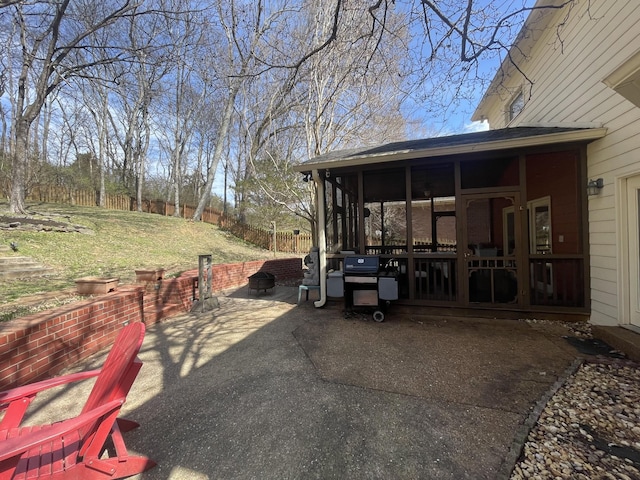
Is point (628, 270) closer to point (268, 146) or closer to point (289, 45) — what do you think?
point (289, 45)

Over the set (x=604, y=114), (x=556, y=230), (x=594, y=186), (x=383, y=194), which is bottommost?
(x=556, y=230)

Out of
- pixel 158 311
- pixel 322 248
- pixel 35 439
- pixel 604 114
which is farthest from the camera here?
pixel 322 248

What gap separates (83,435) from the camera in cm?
178

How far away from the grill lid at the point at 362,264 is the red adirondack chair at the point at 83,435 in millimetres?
3764

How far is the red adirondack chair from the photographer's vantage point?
4.99 feet

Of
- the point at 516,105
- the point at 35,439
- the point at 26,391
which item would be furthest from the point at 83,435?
the point at 516,105

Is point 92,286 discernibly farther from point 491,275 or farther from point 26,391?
point 491,275

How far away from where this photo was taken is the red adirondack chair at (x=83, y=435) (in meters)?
1.52

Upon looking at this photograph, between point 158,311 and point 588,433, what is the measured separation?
586 cm

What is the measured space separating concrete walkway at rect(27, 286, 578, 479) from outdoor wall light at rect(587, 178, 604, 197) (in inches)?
87.1

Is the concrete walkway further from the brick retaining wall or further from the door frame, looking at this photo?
the door frame

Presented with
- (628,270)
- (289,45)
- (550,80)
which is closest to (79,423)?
(628,270)

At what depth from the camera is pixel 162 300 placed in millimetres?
5492

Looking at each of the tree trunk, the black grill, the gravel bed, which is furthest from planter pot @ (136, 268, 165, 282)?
the tree trunk
